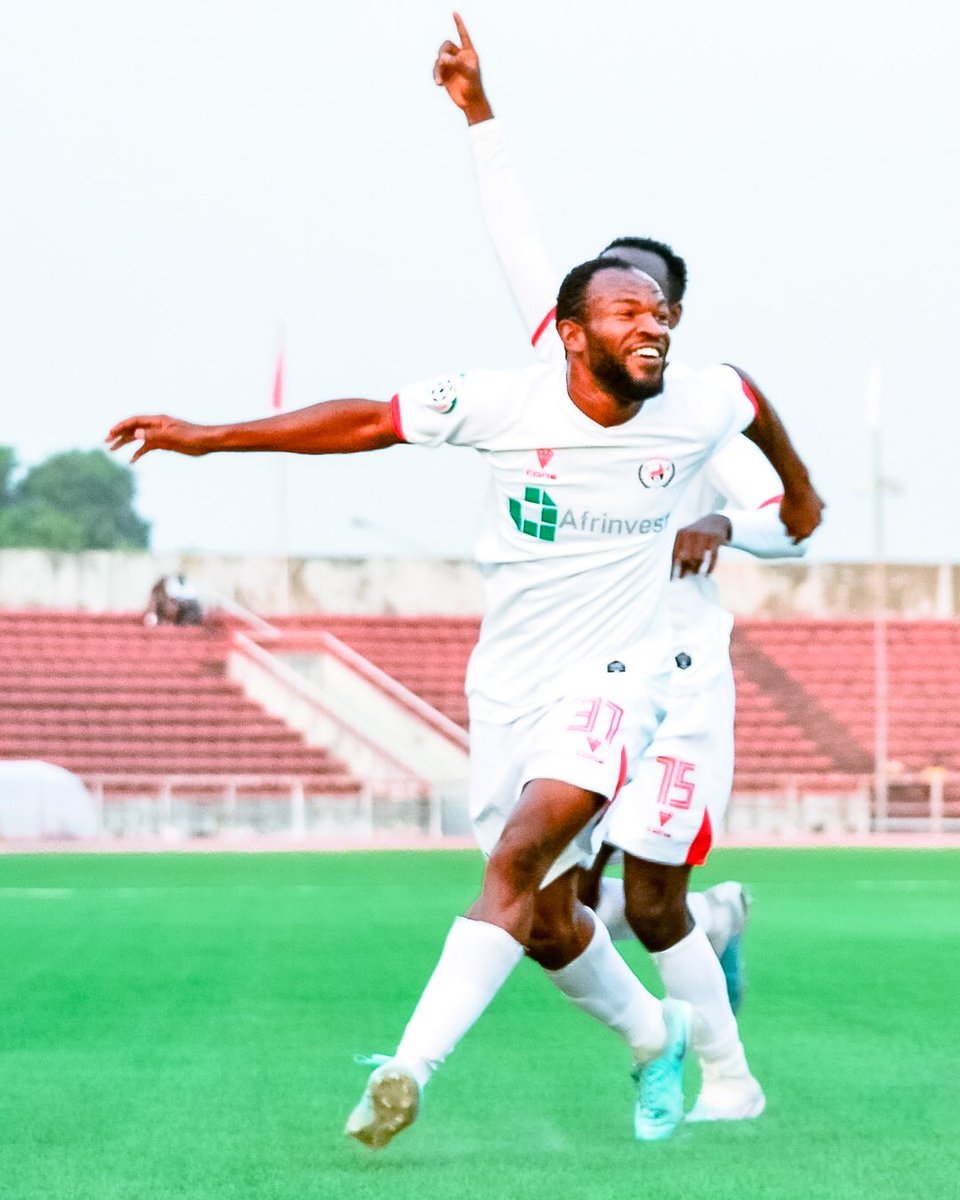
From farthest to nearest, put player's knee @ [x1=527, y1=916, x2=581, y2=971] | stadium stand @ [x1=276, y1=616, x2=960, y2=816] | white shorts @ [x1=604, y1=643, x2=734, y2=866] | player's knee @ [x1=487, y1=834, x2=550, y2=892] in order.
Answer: stadium stand @ [x1=276, y1=616, x2=960, y2=816] < white shorts @ [x1=604, y1=643, x2=734, y2=866] < player's knee @ [x1=527, y1=916, x2=581, y2=971] < player's knee @ [x1=487, y1=834, x2=550, y2=892]

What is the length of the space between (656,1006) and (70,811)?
2387 centimetres

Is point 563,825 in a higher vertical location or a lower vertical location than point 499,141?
lower

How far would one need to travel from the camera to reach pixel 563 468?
537cm

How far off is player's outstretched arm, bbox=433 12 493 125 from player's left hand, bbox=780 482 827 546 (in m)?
1.49

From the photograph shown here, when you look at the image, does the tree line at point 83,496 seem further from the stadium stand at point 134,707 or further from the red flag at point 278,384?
the stadium stand at point 134,707

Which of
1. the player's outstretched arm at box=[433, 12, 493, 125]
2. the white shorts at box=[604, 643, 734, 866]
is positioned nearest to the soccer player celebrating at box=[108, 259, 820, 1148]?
the white shorts at box=[604, 643, 734, 866]

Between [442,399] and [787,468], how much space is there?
1.14m

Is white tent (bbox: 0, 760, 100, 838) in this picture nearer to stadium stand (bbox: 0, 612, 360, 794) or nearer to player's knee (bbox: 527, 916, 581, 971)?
stadium stand (bbox: 0, 612, 360, 794)

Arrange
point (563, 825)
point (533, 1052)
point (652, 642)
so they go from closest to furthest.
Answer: point (563, 825), point (652, 642), point (533, 1052)

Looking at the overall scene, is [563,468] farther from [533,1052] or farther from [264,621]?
[264,621]

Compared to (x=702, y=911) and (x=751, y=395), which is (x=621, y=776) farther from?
(x=702, y=911)

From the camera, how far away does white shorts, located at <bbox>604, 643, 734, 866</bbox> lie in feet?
20.0

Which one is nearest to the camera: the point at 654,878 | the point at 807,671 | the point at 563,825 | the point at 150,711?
the point at 563,825

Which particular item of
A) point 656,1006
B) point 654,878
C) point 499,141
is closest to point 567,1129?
point 656,1006
